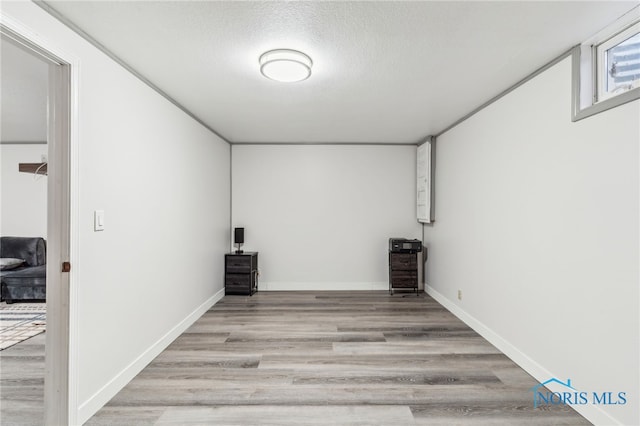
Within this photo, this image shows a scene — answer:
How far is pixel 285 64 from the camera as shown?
2289 millimetres

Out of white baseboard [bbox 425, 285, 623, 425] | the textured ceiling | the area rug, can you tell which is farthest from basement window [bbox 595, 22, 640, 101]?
the area rug

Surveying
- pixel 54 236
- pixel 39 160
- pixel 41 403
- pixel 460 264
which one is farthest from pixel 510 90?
pixel 39 160

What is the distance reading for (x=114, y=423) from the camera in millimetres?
→ 1969

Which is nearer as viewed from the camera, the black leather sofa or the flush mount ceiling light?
the flush mount ceiling light

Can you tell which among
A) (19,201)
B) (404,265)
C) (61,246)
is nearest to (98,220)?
(61,246)

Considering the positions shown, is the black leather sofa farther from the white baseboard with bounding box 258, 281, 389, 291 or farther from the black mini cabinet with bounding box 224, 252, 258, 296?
the white baseboard with bounding box 258, 281, 389, 291

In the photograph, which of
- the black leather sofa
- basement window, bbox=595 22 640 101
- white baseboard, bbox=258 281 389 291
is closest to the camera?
basement window, bbox=595 22 640 101

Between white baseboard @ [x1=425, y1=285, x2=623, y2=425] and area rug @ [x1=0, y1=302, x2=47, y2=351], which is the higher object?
white baseboard @ [x1=425, y1=285, x2=623, y2=425]

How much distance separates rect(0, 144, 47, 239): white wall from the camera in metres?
5.36

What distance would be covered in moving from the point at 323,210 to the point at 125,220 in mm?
3282

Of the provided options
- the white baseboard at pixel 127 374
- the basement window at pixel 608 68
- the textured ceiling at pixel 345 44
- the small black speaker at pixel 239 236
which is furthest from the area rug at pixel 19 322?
the basement window at pixel 608 68

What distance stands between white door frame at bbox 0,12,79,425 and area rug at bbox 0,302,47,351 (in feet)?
5.88

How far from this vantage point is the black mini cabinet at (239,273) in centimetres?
488

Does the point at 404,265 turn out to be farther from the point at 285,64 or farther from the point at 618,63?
the point at 285,64
